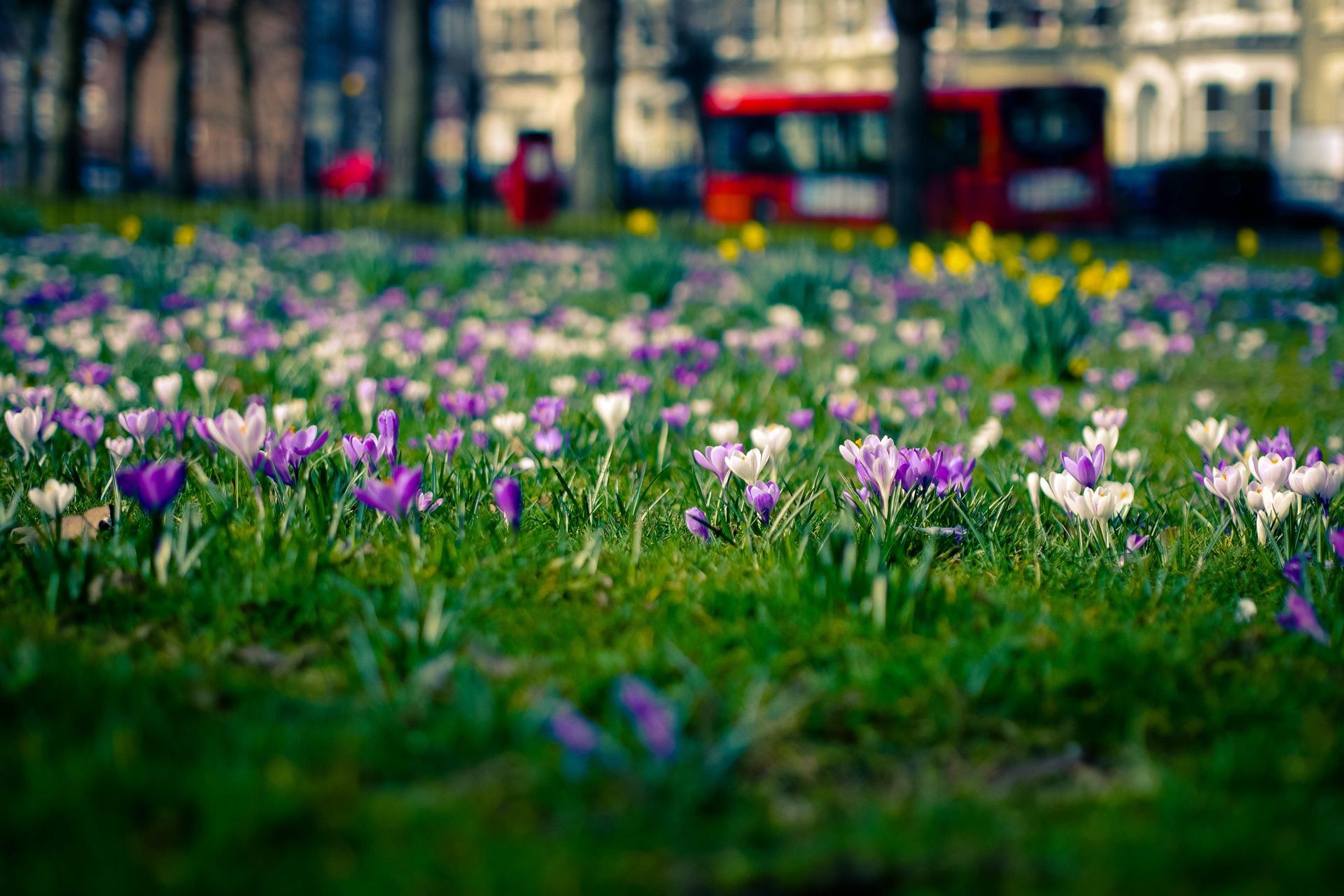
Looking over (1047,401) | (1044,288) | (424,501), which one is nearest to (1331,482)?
(1047,401)

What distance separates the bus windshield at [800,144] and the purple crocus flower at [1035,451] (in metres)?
20.2

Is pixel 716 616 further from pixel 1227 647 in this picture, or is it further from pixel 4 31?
pixel 4 31

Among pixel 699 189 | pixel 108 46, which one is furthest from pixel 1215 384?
pixel 108 46

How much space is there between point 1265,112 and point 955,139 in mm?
19934

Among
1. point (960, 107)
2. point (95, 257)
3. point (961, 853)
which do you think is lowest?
point (961, 853)

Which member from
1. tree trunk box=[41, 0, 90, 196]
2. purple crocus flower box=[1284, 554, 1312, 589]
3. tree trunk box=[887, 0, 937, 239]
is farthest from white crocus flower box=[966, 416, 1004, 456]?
tree trunk box=[41, 0, 90, 196]

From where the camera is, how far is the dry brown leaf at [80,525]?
90.2 inches

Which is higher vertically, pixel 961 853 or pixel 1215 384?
pixel 1215 384

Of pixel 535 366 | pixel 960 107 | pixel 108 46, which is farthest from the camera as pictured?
pixel 108 46

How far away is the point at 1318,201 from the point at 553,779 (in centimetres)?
2683

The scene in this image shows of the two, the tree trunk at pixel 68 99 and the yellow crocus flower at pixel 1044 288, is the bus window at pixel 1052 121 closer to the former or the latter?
the tree trunk at pixel 68 99

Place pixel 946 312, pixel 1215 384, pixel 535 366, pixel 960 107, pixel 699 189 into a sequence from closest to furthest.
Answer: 1. pixel 535 366
2. pixel 1215 384
3. pixel 946 312
4. pixel 960 107
5. pixel 699 189

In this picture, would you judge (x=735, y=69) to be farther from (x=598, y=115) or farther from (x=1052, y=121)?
(x=598, y=115)

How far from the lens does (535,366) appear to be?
4898 mm
